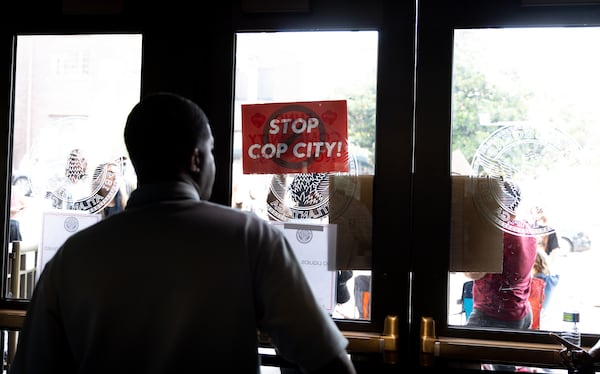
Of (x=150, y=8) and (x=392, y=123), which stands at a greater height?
(x=150, y=8)

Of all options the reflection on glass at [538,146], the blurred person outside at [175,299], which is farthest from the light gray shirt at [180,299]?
the reflection on glass at [538,146]

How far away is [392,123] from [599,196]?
2.35 ft

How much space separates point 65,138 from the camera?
2.34 metres

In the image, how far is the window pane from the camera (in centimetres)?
231

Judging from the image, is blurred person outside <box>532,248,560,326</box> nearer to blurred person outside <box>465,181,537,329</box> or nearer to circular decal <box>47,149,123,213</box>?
blurred person outside <box>465,181,537,329</box>

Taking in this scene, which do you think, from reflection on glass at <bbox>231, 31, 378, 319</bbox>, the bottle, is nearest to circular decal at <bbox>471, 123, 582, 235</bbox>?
the bottle

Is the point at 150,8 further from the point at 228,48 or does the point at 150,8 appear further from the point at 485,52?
the point at 485,52

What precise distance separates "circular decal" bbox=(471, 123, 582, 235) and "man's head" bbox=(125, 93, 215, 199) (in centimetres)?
117

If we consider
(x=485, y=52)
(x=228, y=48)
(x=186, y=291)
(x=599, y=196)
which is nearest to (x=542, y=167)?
(x=599, y=196)

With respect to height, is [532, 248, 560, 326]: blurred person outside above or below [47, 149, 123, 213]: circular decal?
below

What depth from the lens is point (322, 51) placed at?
7.19ft

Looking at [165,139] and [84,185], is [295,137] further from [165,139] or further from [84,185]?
[165,139]

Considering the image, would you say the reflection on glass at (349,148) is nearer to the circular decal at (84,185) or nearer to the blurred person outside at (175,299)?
the circular decal at (84,185)

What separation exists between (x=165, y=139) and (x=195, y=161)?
0.24ft
